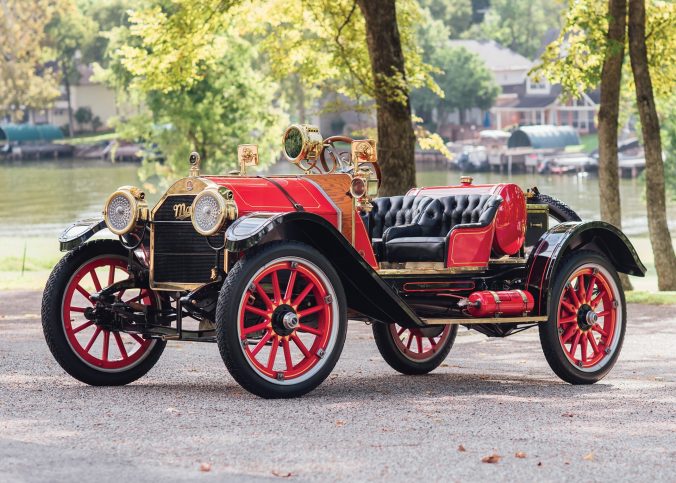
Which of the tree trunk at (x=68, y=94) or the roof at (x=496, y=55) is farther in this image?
the roof at (x=496, y=55)

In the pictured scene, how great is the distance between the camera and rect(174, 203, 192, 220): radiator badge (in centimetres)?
906

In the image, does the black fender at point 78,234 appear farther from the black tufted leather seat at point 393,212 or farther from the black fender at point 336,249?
the black tufted leather seat at point 393,212

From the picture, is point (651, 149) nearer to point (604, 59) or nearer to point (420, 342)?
point (604, 59)

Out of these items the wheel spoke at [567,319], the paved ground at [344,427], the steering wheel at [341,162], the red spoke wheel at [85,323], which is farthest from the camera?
the wheel spoke at [567,319]

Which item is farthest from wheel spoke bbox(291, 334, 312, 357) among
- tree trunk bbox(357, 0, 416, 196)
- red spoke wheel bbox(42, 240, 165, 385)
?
tree trunk bbox(357, 0, 416, 196)

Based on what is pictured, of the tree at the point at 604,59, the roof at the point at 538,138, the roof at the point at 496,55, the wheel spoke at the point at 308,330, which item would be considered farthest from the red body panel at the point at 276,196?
the roof at the point at 496,55

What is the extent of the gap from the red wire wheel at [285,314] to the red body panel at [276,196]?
0.47 m

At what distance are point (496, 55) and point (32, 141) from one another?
41819 mm

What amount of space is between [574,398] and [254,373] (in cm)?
225

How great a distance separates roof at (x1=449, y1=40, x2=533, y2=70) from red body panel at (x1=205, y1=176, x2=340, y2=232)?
113 meters

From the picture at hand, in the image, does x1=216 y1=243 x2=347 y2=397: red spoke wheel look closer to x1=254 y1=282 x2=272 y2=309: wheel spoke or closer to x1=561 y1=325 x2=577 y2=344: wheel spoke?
x1=254 y1=282 x2=272 y2=309: wheel spoke

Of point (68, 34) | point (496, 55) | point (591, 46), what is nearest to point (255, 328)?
point (591, 46)

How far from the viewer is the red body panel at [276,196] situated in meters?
9.01

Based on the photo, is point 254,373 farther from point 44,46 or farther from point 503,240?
A: point 44,46
